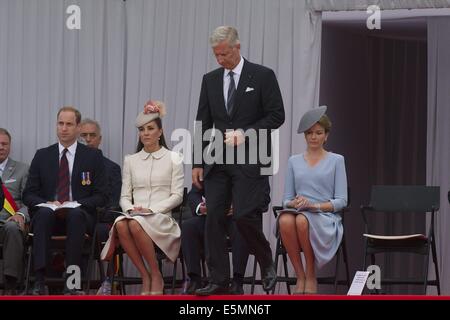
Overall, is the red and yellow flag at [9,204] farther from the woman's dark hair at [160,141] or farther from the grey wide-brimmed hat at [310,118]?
the grey wide-brimmed hat at [310,118]

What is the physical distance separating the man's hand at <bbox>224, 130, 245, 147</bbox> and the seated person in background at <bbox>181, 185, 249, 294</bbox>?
1.11m

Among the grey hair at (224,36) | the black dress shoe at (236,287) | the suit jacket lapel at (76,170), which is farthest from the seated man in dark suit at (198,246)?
the grey hair at (224,36)

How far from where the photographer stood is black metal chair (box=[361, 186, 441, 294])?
9.93 m

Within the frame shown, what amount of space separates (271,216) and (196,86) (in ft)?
4.70

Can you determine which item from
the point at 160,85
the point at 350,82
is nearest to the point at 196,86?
the point at 160,85

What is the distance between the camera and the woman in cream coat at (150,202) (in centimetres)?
967

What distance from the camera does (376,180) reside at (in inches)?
525

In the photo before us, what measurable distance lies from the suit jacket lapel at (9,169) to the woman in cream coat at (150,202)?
48.3 inches

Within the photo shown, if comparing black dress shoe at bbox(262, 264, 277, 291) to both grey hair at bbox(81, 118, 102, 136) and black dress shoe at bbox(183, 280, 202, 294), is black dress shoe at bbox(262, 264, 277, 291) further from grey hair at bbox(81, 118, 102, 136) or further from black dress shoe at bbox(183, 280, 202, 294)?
grey hair at bbox(81, 118, 102, 136)

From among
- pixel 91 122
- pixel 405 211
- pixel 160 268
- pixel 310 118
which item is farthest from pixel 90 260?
pixel 405 211

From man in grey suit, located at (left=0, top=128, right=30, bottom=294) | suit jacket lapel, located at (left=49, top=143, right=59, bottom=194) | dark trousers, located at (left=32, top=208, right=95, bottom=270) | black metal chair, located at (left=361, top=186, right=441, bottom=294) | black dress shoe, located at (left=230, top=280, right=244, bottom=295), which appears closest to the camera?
black dress shoe, located at (left=230, top=280, right=244, bottom=295)

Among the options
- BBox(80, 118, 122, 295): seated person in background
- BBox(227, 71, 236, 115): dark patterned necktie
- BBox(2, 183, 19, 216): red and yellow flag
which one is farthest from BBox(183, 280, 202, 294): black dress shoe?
BBox(2, 183, 19, 216): red and yellow flag
